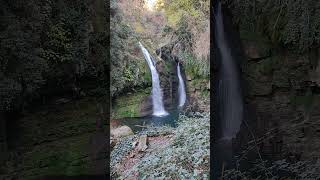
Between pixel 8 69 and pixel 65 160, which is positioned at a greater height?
pixel 8 69

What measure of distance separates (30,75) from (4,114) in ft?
1.49

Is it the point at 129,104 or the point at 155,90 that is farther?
the point at 155,90

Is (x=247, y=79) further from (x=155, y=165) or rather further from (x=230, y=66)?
(x=155, y=165)

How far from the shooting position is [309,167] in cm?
511

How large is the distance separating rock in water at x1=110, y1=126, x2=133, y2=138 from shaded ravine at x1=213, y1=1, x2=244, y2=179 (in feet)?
3.39

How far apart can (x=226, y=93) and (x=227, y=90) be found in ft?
0.12

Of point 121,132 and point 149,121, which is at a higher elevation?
point 149,121

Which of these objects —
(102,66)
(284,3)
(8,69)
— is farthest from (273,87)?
(8,69)

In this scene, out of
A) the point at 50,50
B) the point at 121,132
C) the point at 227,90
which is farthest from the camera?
the point at 227,90

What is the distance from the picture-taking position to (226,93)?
525cm

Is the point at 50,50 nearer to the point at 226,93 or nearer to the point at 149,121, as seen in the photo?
the point at 149,121

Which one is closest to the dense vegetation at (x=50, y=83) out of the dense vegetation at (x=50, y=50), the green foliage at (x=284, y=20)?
the dense vegetation at (x=50, y=50)

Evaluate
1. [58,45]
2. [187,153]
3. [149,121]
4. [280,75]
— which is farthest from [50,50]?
[280,75]

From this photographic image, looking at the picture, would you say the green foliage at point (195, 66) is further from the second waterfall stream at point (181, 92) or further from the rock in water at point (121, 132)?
the rock in water at point (121, 132)
